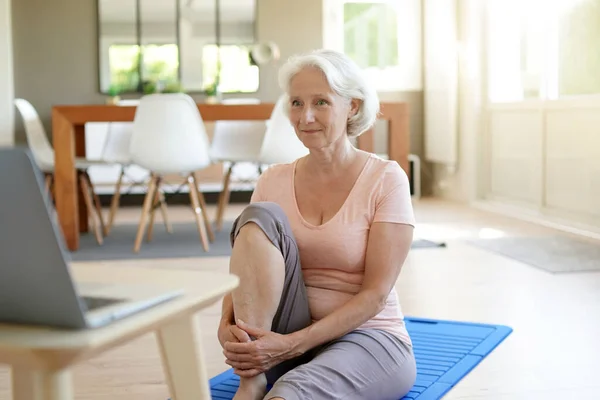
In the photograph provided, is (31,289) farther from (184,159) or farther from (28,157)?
(184,159)

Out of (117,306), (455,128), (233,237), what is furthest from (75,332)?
(455,128)

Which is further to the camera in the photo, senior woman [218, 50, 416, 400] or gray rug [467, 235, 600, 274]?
gray rug [467, 235, 600, 274]

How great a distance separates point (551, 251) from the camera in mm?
4508

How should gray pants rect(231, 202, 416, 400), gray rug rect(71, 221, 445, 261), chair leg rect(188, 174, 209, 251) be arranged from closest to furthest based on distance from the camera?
1. gray pants rect(231, 202, 416, 400)
2. gray rug rect(71, 221, 445, 261)
3. chair leg rect(188, 174, 209, 251)

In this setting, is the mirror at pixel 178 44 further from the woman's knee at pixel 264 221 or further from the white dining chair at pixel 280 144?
the woman's knee at pixel 264 221

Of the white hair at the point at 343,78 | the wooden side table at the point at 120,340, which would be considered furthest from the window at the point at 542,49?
the wooden side table at the point at 120,340

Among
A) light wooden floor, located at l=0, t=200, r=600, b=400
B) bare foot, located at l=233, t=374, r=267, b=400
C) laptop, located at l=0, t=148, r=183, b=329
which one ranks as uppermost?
laptop, located at l=0, t=148, r=183, b=329

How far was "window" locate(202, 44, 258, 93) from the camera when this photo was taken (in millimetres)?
7562

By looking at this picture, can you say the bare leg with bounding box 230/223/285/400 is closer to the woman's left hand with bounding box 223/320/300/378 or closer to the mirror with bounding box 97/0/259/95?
the woman's left hand with bounding box 223/320/300/378

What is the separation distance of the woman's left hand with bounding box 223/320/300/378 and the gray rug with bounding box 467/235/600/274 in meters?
2.41

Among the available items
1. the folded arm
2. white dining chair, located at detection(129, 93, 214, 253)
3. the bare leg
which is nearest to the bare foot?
the bare leg

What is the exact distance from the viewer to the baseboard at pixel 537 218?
16.8ft

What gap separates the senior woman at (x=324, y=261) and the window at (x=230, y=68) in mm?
5583

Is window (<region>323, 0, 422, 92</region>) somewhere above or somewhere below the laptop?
above
